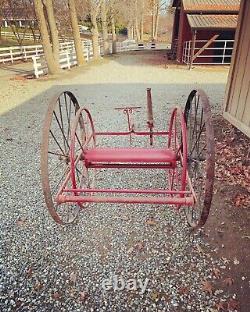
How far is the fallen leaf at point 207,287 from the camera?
249 cm

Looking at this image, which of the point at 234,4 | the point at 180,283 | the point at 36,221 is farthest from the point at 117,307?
the point at 234,4

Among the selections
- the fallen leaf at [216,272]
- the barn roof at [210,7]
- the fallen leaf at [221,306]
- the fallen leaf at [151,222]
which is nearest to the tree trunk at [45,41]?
the barn roof at [210,7]

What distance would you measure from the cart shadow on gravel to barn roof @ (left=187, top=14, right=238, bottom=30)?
15196 mm

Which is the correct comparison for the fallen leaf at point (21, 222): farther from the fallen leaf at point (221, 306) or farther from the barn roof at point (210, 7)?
the barn roof at point (210, 7)

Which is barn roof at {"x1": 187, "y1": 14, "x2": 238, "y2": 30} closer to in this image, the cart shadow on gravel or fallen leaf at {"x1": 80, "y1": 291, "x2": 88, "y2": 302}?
the cart shadow on gravel

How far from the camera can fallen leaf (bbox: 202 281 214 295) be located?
2488 millimetres

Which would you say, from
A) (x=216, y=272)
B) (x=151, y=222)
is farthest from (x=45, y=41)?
A: (x=216, y=272)

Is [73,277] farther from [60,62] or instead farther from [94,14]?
[94,14]

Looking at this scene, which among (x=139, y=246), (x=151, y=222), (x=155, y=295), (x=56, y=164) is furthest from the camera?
(x=56, y=164)

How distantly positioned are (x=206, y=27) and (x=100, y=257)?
16.9 meters

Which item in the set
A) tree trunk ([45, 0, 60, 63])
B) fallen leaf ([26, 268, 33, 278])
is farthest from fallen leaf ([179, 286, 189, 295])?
tree trunk ([45, 0, 60, 63])

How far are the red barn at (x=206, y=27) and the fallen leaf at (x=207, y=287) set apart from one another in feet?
53.5

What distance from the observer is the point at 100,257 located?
114 inches

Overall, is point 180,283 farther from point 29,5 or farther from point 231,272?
point 29,5
